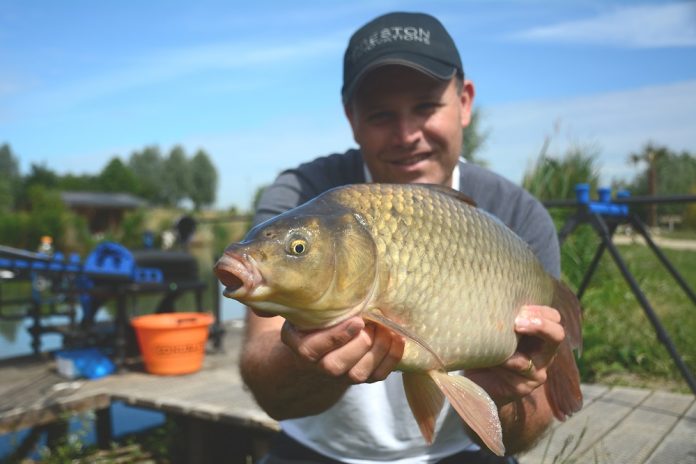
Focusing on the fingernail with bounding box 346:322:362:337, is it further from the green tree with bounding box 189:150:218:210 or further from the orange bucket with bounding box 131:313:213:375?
the green tree with bounding box 189:150:218:210

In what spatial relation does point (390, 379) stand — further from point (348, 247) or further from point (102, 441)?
point (102, 441)

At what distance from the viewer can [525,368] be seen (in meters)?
1.19

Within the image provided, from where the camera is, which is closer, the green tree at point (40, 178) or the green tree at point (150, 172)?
the green tree at point (40, 178)

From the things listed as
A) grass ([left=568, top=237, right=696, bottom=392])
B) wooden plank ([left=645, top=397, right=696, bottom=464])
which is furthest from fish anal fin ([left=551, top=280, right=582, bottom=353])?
grass ([left=568, top=237, right=696, bottom=392])

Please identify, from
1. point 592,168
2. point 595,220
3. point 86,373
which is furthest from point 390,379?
point 592,168

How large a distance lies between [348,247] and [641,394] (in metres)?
2.40

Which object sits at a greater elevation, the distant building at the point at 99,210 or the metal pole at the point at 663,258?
the metal pole at the point at 663,258

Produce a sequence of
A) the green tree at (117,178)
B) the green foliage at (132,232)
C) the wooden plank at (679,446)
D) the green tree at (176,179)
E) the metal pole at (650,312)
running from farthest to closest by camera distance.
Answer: the green tree at (176,179), the green tree at (117,178), the green foliage at (132,232), the metal pole at (650,312), the wooden plank at (679,446)

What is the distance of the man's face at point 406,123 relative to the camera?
160 cm

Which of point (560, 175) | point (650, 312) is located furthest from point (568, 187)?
point (650, 312)

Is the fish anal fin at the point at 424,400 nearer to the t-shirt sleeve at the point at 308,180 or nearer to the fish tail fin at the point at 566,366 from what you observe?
the fish tail fin at the point at 566,366

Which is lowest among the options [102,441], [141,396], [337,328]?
[102,441]

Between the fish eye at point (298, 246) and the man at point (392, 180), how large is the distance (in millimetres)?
453

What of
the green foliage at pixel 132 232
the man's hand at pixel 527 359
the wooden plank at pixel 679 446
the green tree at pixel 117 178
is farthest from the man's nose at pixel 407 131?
the green tree at pixel 117 178
